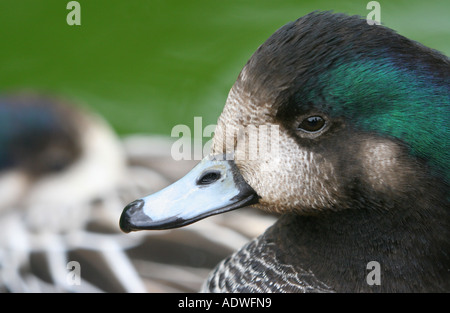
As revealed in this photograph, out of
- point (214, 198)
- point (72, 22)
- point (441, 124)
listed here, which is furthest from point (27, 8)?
point (441, 124)

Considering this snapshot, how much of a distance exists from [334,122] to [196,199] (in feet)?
1.33

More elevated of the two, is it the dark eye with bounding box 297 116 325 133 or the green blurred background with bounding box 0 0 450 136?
the dark eye with bounding box 297 116 325 133

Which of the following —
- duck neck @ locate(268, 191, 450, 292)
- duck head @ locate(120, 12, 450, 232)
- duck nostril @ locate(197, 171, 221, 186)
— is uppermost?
duck head @ locate(120, 12, 450, 232)

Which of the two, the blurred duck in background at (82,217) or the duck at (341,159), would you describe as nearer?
the duck at (341,159)

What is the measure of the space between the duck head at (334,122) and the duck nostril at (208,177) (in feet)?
0.07

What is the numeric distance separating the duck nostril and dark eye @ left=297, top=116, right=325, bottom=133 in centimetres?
27

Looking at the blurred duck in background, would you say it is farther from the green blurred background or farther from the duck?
the green blurred background

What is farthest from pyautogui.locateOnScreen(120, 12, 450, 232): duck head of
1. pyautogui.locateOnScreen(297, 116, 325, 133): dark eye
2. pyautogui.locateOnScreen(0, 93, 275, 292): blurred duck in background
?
pyautogui.locateOnScreen(0, 93, 275, 292): blurred duck in background

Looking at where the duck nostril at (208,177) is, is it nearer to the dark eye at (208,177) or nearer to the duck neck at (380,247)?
the dark eye at (208,177)

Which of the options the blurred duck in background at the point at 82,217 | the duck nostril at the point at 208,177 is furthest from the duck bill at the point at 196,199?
the blurred duck in background at the point at 82,217

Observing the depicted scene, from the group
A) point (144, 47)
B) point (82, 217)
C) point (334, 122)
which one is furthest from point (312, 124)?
point (144, 47)

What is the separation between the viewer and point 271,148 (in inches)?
69.0

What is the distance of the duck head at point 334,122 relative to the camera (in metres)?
1.65

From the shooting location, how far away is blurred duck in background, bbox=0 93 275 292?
2611 mm
